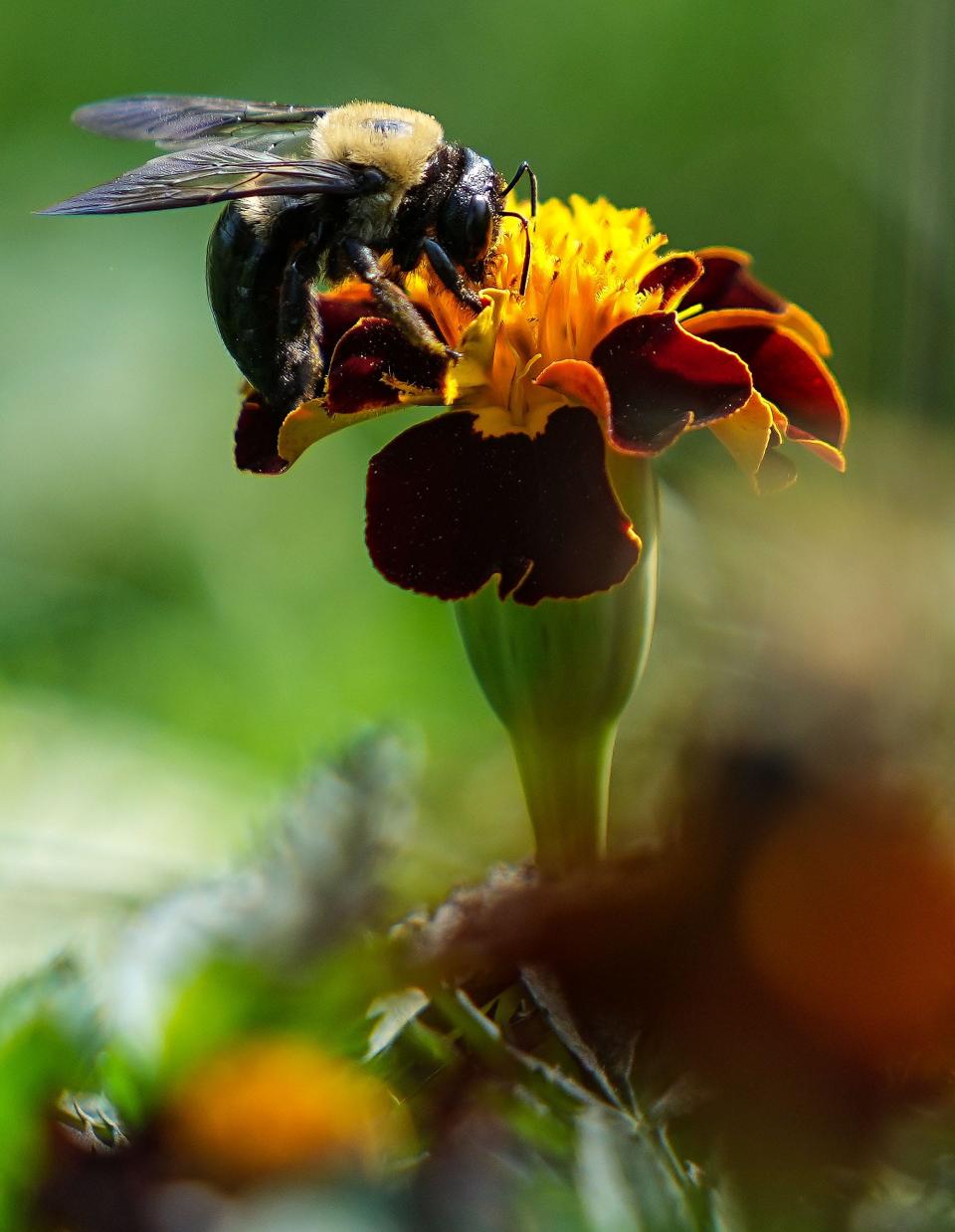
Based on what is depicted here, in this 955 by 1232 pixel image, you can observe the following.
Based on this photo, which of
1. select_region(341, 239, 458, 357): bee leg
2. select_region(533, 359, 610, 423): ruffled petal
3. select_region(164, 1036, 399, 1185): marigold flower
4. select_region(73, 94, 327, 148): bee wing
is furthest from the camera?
select_region(73, 94, 327, 148): bee wing

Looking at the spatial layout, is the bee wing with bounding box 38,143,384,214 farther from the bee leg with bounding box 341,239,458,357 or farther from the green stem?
the green stem

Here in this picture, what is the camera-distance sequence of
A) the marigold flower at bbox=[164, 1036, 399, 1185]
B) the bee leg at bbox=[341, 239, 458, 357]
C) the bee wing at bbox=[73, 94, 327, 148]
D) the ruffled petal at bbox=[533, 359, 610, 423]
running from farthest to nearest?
the bee wing at bbox=[73, 94, 327, 148]
the bee leg at bbox=[341, 239, 458, 357]
the ruffled petal at bbox=[533, 359, 610, 423]
the marigold flower at bbox=[164, 1036, 399, 1185]

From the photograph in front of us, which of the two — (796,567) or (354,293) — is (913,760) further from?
(354,293)

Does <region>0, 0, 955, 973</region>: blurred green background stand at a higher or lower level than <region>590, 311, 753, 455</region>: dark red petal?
lower

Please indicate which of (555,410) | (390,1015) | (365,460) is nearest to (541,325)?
(555,410)

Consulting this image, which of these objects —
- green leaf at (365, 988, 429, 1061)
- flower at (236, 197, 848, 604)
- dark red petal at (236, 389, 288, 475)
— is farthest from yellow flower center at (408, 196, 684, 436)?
green leaf at (365, 988, 429, 1061)

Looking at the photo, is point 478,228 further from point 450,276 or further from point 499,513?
point 499,513

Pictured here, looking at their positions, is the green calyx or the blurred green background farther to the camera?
the blurred green background
